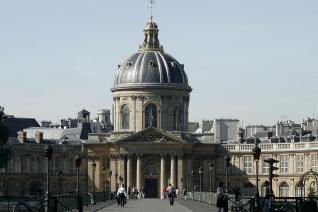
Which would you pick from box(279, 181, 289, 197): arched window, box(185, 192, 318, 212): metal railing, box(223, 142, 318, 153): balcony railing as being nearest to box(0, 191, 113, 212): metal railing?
box(185, 192, 318, 212): metal railing

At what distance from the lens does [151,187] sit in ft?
579

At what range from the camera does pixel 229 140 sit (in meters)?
197

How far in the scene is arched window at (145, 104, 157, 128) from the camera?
180 m

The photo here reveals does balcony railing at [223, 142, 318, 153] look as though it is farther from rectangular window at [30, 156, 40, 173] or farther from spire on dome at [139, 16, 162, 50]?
rectangular window at [30, 156, 40, 173]

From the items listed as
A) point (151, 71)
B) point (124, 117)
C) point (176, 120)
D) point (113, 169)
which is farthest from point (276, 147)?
point (113, 169)

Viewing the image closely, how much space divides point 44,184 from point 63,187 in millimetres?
3283

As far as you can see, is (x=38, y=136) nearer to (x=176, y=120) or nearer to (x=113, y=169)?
(x=113, y=169)

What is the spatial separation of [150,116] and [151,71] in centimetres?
607

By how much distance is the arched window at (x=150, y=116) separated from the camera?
18038 centimetres

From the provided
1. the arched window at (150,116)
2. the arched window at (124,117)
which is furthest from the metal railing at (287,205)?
the arched window at (124,117)

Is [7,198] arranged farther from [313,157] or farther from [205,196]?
[313,157]

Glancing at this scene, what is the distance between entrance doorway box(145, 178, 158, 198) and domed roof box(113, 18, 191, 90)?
13.1 meters

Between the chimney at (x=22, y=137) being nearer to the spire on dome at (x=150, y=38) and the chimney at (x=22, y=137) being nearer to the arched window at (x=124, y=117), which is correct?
the arched window at (x=124, y=117)

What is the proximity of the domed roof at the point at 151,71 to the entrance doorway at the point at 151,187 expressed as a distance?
517 inches
